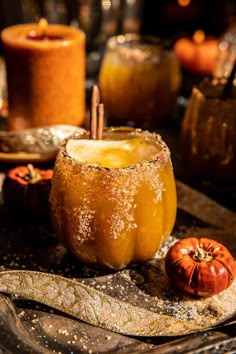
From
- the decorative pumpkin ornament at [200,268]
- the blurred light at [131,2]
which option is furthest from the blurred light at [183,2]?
the decorative pumpkin ornament at [200,268]

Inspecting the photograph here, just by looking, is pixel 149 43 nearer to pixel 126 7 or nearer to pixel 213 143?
pixel 213 143

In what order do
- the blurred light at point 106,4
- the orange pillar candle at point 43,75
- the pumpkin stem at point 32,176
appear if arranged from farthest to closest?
the blurred light at point 106,4 < the orange pillar candle at point 43,75 < the pumpkin stem at point 32,176

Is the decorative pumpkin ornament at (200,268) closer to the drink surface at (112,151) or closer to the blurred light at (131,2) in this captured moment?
the drink surface at (112,151)

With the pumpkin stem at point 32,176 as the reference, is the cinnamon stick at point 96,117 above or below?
above

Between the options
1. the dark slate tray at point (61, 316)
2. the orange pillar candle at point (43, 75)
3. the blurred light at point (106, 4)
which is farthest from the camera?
the blurred light at point (106, 4)

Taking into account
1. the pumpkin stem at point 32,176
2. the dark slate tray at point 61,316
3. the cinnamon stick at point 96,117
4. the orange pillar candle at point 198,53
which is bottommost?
the orange pillar candle at point 198,53

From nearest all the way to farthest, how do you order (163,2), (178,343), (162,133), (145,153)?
1. (178,343)
2. (145,153)
3. (162,133)
4. (163,2)

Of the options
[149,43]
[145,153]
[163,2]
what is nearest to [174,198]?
[145,153]
